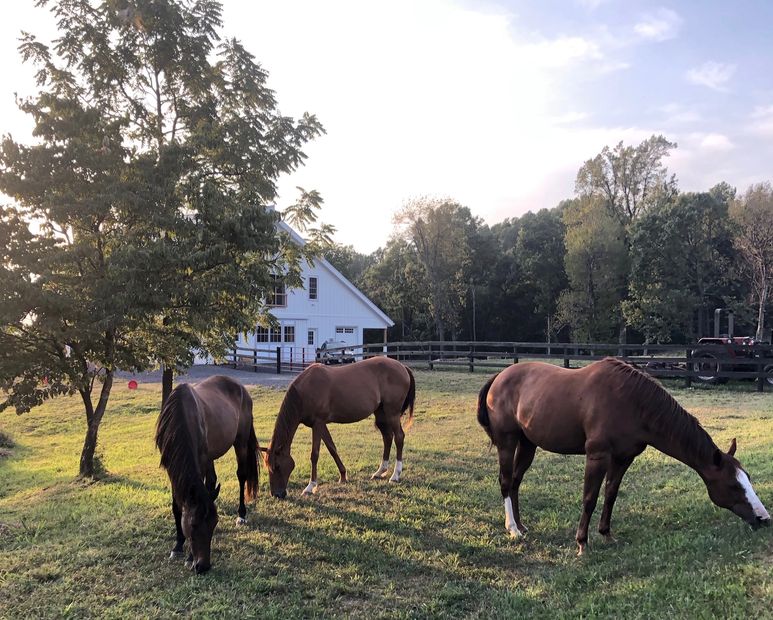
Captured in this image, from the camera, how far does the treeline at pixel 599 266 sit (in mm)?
30766

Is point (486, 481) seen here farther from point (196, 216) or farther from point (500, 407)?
point (196, 216)

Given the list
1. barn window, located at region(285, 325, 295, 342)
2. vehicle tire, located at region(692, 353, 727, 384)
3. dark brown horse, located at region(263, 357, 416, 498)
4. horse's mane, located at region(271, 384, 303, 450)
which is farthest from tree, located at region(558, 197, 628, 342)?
horse's mane, located at region(271, 384, 303, 450)

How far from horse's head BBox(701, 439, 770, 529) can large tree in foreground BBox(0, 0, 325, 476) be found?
680cm

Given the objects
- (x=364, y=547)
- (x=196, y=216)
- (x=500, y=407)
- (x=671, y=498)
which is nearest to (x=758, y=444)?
(x=671, y=498)

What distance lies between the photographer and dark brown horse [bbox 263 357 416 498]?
21.2 feet

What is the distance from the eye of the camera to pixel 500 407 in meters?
5.19

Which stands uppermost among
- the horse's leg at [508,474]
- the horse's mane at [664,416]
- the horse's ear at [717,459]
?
the horse's mane at [664,416]

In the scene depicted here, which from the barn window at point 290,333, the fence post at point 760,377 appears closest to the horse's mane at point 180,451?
the fence post at point 760,377

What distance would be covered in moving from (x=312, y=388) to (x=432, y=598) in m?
3.62

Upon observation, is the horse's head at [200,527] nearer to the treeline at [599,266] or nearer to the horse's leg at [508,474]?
the horse's leg at [508,474]

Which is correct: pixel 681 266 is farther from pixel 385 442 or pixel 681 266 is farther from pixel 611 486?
pixel 611 486

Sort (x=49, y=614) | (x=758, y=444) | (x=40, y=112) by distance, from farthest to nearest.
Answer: (x=40, y=112)
(x=758, y=444)
(x=49, y=614)

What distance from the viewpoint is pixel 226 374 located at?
907 inches

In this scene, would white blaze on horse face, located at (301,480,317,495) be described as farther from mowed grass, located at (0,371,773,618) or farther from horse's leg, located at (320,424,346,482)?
horse's leg, located at (320,424,346,482)
